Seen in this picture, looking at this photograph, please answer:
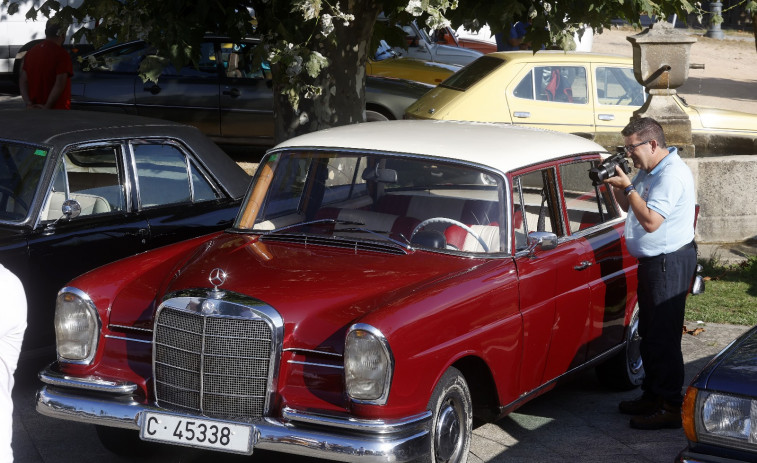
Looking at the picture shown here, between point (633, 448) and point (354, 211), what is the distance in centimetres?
202

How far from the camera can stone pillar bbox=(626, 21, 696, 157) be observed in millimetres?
11531

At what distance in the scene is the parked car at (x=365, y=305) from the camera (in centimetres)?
496

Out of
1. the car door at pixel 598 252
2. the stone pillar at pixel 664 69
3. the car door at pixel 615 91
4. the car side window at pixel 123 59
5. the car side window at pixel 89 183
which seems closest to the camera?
the car door at pixel 598 252

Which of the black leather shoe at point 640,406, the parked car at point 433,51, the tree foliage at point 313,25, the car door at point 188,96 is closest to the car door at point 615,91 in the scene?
the tree foliage at point 313,25

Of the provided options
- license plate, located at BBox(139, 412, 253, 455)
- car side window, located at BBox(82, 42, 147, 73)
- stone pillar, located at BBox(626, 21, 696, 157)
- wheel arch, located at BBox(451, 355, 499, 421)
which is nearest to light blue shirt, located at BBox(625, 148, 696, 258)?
wheel arch, located at BBox(451, 355, 499, 421)

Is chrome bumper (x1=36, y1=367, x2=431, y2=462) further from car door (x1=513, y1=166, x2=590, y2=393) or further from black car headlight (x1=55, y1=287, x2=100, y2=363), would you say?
car door (x1=513, y1=166, x2=590, y2=393)

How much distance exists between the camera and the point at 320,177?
650 cm

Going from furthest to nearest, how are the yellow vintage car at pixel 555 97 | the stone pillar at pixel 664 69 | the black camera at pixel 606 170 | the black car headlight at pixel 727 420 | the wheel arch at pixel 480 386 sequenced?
the yellow vintage car at pixel 555 97
the stone pillar at pixel 664 69
the black camera at pixel 606 170
the wheel arch at pixel 480 386
the black car headlight at pixel 727 420

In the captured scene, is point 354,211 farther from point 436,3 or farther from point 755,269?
point 755,269

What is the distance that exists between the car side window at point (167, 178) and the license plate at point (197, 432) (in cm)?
273

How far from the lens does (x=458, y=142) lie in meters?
6.34

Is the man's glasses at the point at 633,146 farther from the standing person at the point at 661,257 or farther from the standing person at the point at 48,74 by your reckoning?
the standing person at the point at 48,74

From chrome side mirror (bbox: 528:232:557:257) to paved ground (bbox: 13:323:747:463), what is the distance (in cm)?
109

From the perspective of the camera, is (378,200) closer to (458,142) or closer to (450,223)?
(450,223)
